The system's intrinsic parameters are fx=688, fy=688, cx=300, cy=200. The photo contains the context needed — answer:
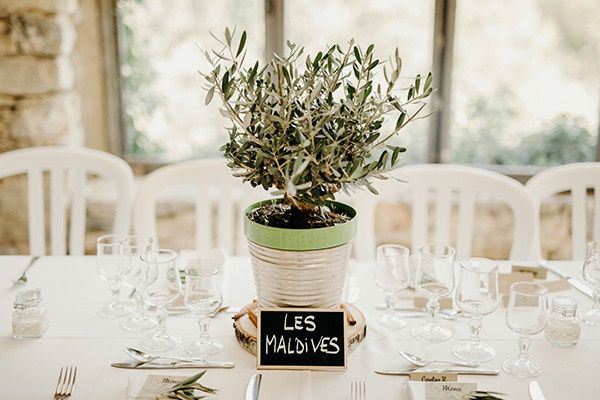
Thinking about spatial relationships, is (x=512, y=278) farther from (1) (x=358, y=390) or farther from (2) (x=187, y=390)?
(2) (x=187, y=390)

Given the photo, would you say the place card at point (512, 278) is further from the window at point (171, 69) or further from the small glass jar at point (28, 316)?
the window at point (171, 69)

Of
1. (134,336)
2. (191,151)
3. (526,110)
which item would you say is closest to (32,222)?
(134,336)

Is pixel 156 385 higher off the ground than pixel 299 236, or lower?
lower

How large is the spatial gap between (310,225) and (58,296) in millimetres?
684

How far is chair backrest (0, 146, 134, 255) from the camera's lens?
213 centimetres

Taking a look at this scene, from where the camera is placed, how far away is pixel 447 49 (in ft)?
9.43

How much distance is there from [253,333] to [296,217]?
0.25m

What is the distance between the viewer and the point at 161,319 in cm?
139

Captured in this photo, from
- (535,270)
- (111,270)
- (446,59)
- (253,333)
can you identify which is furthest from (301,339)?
(446,59)

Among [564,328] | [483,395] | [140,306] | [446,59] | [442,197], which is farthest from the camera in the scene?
[446,59]

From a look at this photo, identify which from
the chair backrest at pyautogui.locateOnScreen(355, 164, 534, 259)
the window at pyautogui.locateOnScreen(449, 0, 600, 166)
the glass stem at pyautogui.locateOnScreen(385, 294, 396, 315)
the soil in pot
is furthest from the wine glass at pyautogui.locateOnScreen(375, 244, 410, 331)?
the window at pyautogui.locateOnScreen(449, 0, 600, 166)

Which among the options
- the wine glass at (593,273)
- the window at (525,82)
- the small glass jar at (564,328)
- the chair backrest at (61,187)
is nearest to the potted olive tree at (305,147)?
the small glass jar at (564,328)

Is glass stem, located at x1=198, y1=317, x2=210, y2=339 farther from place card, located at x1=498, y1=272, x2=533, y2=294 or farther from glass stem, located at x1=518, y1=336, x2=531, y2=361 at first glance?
place card, located at x1=498, y1=272, x2=533, y2=294

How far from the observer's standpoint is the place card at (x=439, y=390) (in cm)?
120
